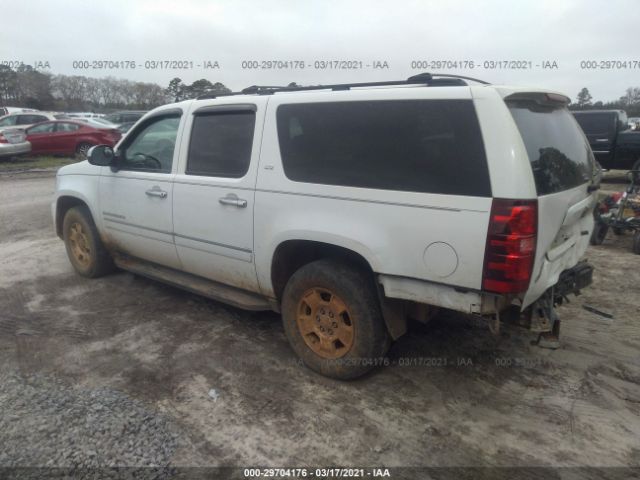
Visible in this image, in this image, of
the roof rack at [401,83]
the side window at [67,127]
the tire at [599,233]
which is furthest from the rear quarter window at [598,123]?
the side window at [67,127]

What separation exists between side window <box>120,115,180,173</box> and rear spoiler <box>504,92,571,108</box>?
277cm

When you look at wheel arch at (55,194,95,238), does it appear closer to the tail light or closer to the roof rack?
the roof rack

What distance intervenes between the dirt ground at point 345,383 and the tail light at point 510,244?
2.97 ft

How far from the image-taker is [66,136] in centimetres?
1647

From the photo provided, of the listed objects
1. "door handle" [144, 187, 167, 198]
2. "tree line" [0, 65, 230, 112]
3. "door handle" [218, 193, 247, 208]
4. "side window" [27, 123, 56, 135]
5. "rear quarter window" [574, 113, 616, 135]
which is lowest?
"door handle" [144, 187, 167, 198]

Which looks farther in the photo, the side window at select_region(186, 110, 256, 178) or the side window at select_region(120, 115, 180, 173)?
the side window at select_region(120, 115, 180, 173)

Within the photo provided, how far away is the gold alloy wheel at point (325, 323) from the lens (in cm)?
319

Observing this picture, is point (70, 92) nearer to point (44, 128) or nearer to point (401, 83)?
point (44, 128)

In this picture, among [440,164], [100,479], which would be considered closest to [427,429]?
[440,164]

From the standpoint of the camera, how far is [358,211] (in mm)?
2928

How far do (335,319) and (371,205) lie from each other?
0.85 metres

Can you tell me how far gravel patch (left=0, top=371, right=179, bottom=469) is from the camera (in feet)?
8.30

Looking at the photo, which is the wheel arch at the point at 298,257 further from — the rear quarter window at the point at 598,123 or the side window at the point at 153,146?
the rear quarter window at the point at 598,123

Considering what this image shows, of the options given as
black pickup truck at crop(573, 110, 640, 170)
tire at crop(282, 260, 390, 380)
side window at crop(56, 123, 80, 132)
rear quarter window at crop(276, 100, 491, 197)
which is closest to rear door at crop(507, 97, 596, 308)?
rear quarter window at crop(276, 100, 491, 197)
